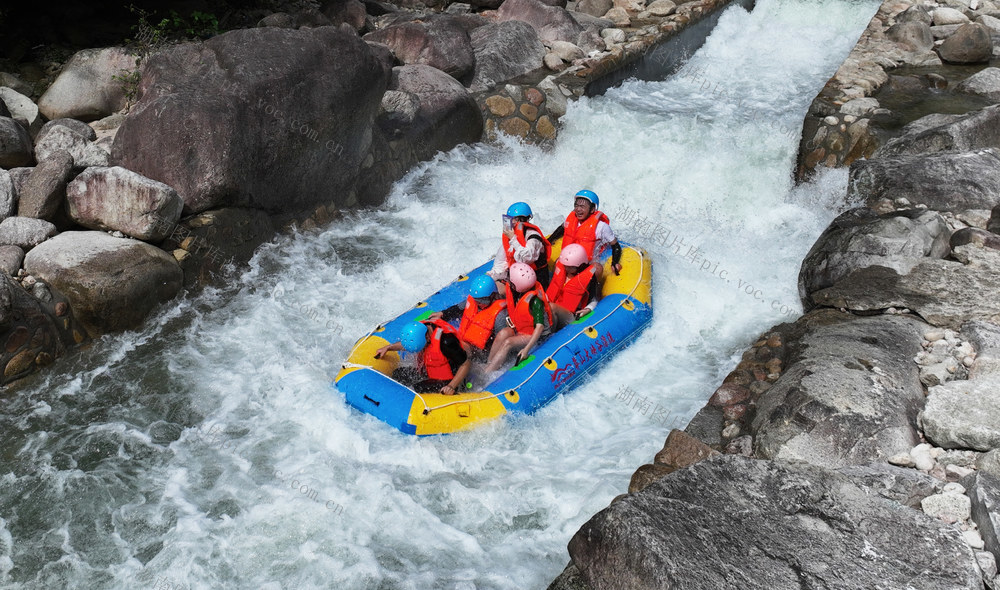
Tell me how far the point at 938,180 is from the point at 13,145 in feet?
28.8

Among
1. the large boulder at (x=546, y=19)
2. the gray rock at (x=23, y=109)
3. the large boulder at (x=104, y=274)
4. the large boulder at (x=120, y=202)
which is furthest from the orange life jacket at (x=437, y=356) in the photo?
the large boulder at (x=546, y=19)

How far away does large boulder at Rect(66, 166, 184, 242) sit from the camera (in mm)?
6520

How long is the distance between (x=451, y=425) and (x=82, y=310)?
3.27 meters

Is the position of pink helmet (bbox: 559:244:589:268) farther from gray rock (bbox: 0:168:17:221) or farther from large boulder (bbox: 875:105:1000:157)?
gray rock (bbox: 0:168:17:221)

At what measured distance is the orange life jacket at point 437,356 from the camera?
5.35 metres

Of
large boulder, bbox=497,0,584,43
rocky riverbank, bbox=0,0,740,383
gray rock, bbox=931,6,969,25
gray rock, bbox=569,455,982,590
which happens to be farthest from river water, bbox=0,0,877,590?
gray rock, bbox=931,6,969,25

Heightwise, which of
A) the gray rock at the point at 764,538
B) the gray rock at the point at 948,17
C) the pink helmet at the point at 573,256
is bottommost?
the pink helmet at the point at 573,256

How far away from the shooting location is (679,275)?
24.7 feet

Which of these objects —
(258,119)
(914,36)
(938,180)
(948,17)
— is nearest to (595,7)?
(914,36)

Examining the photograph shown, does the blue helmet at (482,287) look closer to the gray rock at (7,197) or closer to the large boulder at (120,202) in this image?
the large boulder at (120,202)

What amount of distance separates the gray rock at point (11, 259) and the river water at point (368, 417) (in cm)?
88

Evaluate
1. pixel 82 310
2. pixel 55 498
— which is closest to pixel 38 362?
pixel 82 310

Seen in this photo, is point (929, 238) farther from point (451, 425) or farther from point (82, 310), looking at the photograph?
point (82, 310)

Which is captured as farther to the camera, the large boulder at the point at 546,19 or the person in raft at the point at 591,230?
the large boulder at the point at 546,19
